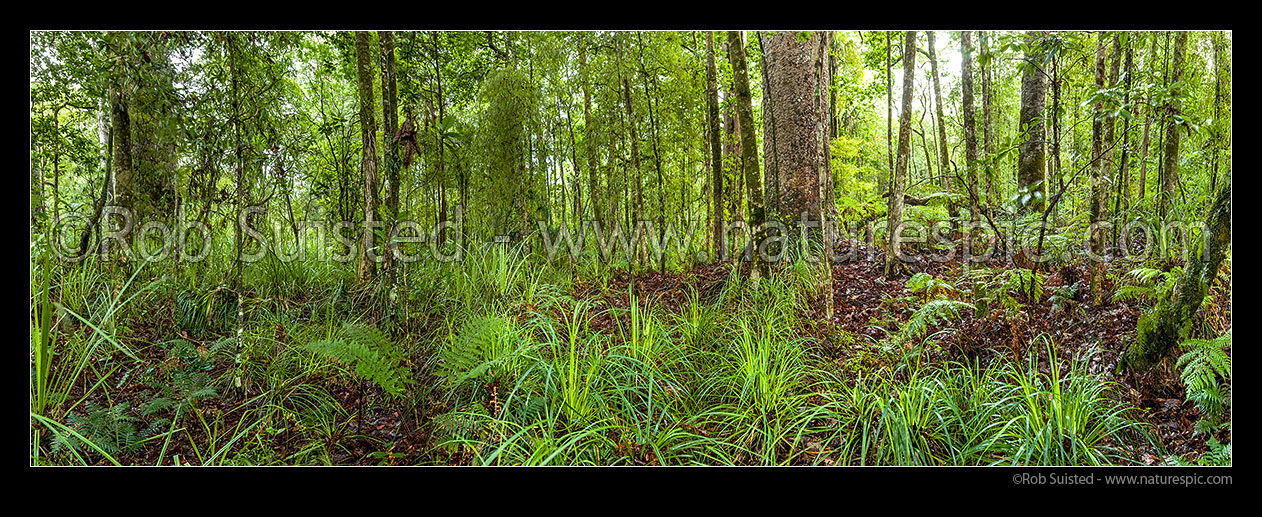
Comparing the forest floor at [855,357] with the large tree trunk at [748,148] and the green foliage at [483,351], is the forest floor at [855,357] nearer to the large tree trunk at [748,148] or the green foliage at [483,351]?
the green foliage at [483,351]

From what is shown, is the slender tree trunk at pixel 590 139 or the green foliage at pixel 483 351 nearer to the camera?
the green foliage at pixel 483 351

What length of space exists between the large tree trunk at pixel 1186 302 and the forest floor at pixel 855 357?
0.23 feet

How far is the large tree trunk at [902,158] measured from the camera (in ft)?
10.9

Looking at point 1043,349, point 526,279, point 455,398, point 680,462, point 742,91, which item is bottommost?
point 680,462

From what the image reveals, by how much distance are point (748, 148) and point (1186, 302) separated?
2115 mm

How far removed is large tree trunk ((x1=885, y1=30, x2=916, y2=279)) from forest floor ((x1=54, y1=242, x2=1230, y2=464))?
0.48 meters

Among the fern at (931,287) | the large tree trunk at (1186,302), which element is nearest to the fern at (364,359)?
the fern at (931,287)

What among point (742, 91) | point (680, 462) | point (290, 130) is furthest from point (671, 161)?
point (680, 462)

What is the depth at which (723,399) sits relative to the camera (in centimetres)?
226

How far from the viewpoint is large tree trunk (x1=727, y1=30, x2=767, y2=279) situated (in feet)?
10.1

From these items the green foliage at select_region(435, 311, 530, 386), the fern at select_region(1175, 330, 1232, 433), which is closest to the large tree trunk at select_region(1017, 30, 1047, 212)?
the fern at select_region(1175, 330, 1232, 433)

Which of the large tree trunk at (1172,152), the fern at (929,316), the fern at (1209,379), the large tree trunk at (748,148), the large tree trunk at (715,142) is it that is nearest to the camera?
the fern at (1209,379)
